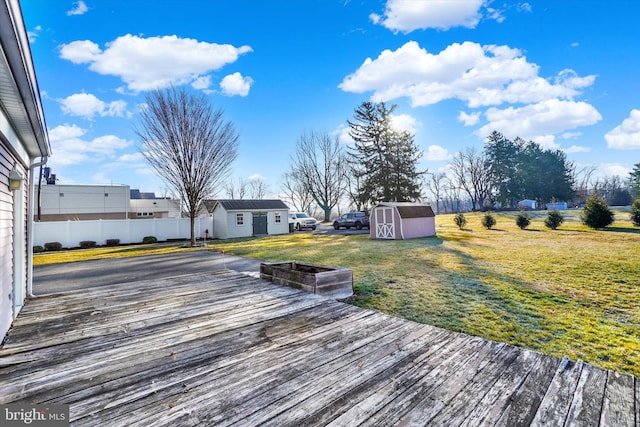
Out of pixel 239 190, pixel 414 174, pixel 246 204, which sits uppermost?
pixel 239 190

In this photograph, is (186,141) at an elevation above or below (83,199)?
above

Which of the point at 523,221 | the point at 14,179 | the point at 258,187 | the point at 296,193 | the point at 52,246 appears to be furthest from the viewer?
the point at 258,187

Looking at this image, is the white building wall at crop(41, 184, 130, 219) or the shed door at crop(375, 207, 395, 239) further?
the white building wall at crop(41, 184, 130, 219)

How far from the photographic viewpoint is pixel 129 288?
5441 mm

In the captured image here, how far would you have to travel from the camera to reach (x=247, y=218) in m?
21.2

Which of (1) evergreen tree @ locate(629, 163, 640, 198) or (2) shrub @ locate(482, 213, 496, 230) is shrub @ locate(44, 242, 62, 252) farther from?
(1) evergreen tree @ locate(629, 163, 640, 198)

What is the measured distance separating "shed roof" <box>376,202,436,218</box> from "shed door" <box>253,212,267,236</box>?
32.4ft

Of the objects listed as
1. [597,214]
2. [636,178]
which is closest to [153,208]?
[597,214]

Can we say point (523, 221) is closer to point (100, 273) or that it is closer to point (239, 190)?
point (100, 273)

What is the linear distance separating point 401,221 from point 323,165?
19676mm

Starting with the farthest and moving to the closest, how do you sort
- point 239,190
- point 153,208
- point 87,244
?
point 239,190, point 153,208, point 87,244

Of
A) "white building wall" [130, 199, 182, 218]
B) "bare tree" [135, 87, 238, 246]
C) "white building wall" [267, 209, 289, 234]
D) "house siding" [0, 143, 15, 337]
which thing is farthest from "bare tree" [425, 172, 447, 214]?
"house siding" [0, 143, 15, 337]

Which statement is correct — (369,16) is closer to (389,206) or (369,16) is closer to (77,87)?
(389,206)

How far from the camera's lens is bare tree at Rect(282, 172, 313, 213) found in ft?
121
